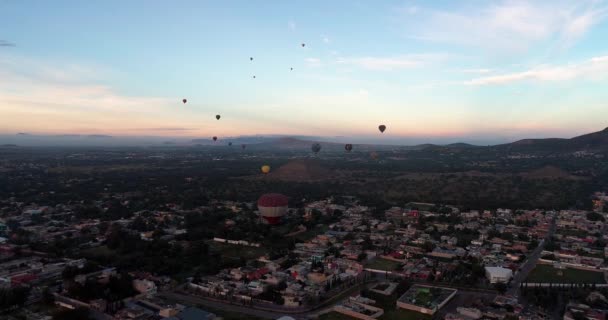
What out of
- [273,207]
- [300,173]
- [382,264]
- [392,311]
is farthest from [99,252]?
[300,173]

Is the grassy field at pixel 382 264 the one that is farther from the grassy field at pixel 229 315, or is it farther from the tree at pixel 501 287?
the grassy field at pixel 229 315

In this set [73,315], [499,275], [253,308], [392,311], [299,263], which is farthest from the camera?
[299,263]

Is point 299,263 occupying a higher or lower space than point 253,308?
higher

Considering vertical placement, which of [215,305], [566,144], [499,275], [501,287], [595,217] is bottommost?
[215,305]

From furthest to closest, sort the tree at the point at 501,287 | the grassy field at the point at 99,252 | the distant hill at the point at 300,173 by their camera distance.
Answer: the distant hill at the point at 300,173 → the grassy field at the point at 99,252 → the tree at the point at 501,287

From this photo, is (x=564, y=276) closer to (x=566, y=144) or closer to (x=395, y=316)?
(x=395, y=316)

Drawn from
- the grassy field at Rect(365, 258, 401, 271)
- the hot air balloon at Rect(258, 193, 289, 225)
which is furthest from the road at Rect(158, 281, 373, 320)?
the hot air balloon at Rect(258, 193, 289, 225)

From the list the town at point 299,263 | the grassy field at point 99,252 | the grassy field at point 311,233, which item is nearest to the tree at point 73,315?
the town at point 299,263
